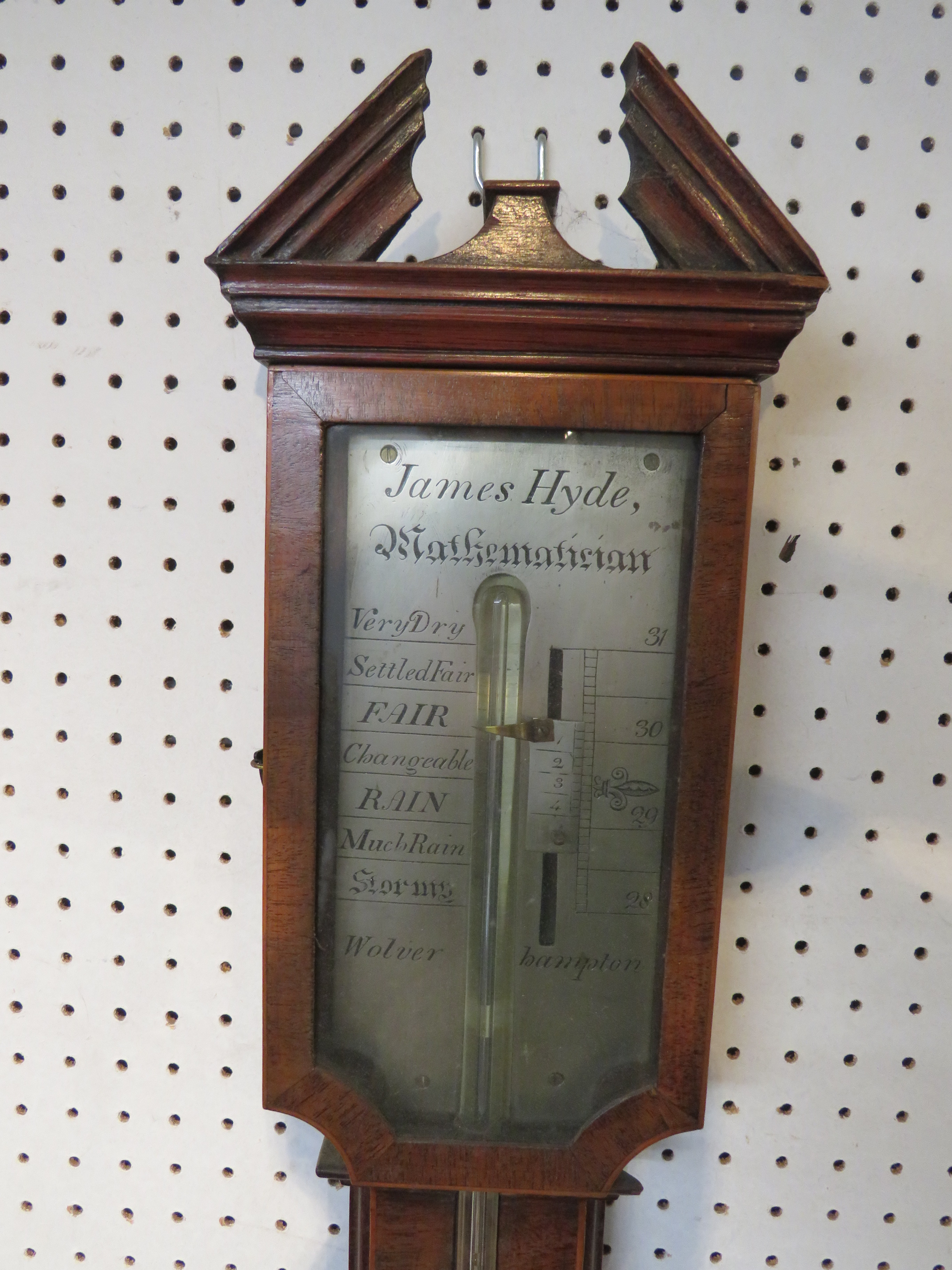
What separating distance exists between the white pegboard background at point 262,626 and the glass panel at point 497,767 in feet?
0.90

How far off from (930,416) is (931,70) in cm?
35

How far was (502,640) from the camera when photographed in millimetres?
676

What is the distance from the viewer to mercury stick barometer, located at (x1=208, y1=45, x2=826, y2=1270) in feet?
2.01

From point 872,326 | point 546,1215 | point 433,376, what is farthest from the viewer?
point 872,326

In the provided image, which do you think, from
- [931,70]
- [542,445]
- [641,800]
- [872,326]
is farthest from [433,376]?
[931,70]

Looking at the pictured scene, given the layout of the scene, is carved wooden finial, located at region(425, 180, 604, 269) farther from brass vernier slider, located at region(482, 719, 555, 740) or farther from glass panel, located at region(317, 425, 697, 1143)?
brass vernier slider, located at region(482, 719, 555, 740)

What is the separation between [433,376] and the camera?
632 mm

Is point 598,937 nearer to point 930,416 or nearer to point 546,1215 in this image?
point 546,1215

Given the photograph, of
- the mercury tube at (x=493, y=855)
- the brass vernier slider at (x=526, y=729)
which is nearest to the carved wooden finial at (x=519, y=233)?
the mercury tube at (x=493, y=855)

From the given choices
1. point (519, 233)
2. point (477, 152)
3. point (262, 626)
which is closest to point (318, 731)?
point (262, 626)

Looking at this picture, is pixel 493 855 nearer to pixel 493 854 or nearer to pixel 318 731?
pixel 493 854

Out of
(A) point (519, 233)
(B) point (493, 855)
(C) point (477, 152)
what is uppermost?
(C) point (477, 152)

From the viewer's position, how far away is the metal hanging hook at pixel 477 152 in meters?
0.85

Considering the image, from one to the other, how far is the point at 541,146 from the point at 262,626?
Result: 0.58 meters
